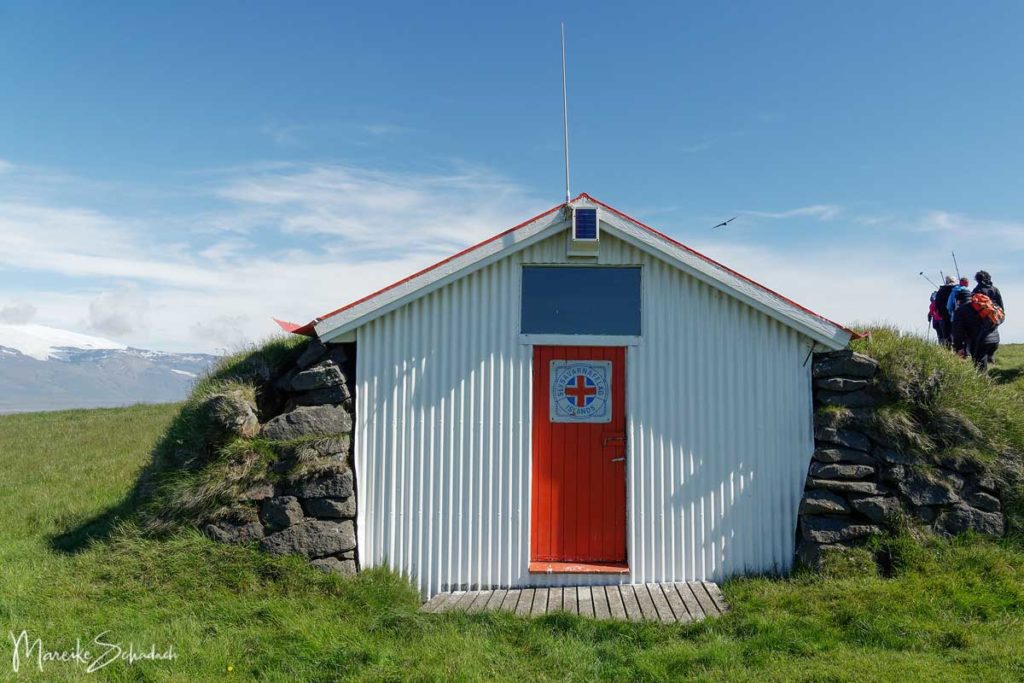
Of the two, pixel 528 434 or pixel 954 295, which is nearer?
pixel 528 434

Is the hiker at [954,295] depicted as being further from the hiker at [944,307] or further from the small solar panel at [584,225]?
the small solar panel at [584,225]

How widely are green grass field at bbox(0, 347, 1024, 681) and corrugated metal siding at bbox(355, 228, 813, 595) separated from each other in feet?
2.26

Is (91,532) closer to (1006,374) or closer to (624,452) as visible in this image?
(624,452)

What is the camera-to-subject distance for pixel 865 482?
850cm

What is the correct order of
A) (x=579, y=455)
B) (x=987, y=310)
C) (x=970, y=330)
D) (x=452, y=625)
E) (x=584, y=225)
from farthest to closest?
(x=970, y=330) → (x=987, y=310) → (x=579, y=455) → (x=584, y=225) → (x=452, y=625)

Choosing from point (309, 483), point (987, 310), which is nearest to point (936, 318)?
point (987, 310)

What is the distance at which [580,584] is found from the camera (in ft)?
28.0

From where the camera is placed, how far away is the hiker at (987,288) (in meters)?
13.2

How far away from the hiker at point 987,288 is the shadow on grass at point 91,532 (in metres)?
13.9

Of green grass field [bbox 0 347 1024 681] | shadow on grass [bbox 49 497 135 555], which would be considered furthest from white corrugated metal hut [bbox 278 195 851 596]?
shadow on grass [bbox 49 497 135 555]

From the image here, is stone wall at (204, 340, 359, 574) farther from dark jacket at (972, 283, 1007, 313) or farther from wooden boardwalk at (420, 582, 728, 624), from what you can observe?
dark jacket at (972, 283, 1007, 313)

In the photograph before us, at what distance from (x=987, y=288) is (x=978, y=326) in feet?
3.04

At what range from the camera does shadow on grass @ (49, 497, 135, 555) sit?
9086mm

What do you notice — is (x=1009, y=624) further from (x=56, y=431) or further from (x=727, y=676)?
(x=56, y=431)
